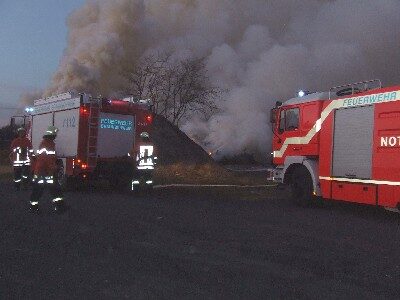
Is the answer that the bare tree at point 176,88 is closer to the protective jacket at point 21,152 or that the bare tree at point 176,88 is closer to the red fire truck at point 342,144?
the protective jacket at point 21,152

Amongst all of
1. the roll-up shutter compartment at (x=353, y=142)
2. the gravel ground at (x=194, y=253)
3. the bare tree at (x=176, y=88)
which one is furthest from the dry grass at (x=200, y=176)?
the bare tree at (x=176, y=88)

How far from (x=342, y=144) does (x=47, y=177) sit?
5.89m

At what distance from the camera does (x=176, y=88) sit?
1435 inches

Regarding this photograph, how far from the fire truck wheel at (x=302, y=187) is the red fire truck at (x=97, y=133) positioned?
464 cm

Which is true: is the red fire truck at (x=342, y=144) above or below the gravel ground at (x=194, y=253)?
above

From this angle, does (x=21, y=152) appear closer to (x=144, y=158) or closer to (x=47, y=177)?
(x=144, y=158)

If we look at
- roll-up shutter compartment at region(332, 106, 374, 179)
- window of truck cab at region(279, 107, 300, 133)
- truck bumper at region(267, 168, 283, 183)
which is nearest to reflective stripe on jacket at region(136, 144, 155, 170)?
truck bumper at region(267, 168, 283, 183)

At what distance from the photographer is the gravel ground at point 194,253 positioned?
500 centimetres

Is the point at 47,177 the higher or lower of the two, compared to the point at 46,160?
lower

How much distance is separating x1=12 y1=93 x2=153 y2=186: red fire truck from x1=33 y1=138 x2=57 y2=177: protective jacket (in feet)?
13.5

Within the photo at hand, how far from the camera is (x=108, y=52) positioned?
3744cm

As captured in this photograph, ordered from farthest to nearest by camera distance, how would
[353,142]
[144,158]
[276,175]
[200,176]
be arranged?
[200,176]
[144,158]
[276,175]
[353,142]

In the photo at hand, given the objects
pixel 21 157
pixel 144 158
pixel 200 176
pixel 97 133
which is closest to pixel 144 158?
pixel 144 158

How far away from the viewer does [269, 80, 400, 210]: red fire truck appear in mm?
10141
